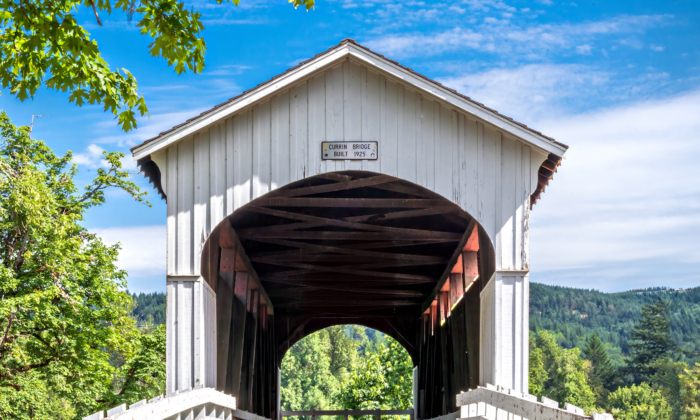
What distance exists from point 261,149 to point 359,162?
1.19 meters

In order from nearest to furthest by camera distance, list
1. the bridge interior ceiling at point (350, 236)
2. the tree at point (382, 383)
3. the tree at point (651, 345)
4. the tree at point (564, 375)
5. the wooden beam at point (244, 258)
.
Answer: the bridge interior ceiling at point (350, 236) → the wooden beam at point (244, 258) → the tree at point (382, 383) → the tree at point (564, 375) → the tree at point (651, 345)

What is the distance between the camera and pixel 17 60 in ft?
22.8

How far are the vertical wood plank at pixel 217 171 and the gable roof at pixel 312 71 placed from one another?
238 mm

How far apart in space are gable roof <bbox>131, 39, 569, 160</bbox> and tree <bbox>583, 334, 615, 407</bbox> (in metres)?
77.5

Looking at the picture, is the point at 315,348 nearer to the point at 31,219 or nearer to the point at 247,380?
the point at 31,219

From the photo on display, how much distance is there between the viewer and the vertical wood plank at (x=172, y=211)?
729cm

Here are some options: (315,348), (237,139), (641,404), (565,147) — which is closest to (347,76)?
(237,139)

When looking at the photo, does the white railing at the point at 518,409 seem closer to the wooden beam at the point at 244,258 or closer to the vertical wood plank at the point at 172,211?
the vertical wood plank at the point at 172,211

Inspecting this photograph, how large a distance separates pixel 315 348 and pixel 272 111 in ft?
199

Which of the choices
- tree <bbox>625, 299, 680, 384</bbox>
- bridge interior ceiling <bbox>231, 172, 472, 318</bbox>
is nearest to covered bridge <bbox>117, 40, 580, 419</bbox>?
bridge interior ceiling <bbox>231, 172, 472, 318</bbox>

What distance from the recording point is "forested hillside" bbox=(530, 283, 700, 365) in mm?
125500

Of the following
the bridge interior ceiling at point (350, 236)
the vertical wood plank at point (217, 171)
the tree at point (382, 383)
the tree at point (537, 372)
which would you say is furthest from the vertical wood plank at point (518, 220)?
the tree at point (537, 372)

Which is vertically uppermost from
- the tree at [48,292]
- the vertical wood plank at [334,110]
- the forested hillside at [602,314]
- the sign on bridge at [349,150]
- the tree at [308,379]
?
the vertical wood plank at [334,110]

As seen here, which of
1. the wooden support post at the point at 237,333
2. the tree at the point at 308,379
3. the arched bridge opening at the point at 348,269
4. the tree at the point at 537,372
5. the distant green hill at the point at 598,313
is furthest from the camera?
the distant green hill at the point at 598,313
